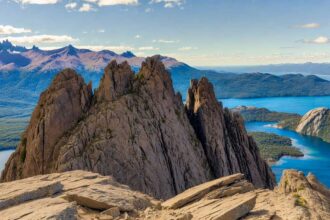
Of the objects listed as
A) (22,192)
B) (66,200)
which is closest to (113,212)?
(66,200)

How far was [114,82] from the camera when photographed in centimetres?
7944

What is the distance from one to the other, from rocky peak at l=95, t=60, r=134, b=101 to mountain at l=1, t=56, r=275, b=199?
0.70 ft

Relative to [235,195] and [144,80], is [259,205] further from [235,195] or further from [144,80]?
[144,80]

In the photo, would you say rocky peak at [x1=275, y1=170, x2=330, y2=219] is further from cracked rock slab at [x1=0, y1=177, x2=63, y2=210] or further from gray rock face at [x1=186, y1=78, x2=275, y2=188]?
gray rock face at [x1=186, y1=78, x2=275, y2=188]

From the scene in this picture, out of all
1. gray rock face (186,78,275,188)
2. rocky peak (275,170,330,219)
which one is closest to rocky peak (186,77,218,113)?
gray rock face (186,78,275,188)

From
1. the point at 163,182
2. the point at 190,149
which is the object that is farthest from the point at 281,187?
the point at 190,149

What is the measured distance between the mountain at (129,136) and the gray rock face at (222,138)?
23 centimetres

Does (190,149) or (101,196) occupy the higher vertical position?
(101,196)

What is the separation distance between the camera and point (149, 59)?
85.5 m

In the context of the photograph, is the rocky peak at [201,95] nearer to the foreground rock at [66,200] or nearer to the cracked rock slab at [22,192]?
the foreground rock at [66,200]

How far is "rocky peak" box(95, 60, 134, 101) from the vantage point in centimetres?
7735

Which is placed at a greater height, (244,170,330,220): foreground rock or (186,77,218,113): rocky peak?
(186,77,218,113): rocky peak

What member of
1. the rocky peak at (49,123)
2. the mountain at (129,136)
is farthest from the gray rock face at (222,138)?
the rocky peak at (49,123)

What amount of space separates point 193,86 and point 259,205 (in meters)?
67.5
